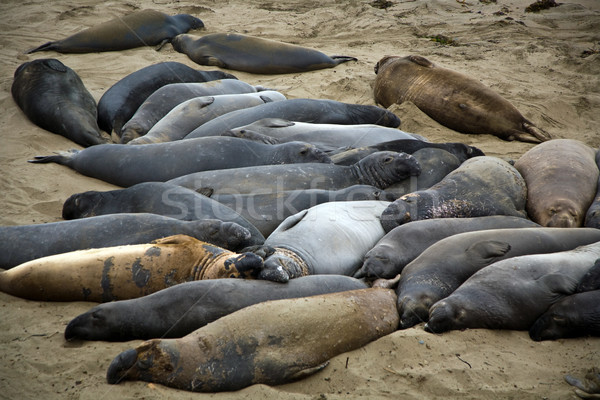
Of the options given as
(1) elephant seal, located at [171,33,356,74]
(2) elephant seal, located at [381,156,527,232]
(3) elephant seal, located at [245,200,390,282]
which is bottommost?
(3) elephant seal, located at [245,200,390,282]

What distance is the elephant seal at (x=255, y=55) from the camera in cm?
852

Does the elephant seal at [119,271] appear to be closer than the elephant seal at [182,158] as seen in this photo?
Yes

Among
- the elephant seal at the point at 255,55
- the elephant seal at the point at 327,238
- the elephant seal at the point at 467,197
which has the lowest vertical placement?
the elephant seal at the point at 327,238

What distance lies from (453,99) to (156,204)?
4.17 meters

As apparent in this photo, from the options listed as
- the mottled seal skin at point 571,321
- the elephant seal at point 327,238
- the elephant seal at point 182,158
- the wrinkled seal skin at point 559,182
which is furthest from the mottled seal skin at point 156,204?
the wrinkled seal skin at point 559,182

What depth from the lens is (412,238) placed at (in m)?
4.25

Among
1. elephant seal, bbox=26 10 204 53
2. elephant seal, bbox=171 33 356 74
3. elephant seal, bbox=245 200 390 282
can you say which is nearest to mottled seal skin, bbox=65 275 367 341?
elephant seal, bbox=245 200 390 282

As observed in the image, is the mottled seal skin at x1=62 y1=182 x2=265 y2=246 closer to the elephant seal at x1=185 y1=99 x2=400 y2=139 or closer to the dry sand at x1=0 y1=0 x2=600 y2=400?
the dry sand at x1=0 y1=0 x2=600 y2=400

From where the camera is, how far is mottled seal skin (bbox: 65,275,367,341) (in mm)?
3201

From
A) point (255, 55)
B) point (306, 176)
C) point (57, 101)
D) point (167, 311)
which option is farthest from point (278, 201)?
point (255, 55)

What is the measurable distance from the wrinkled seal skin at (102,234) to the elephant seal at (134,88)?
2.70m

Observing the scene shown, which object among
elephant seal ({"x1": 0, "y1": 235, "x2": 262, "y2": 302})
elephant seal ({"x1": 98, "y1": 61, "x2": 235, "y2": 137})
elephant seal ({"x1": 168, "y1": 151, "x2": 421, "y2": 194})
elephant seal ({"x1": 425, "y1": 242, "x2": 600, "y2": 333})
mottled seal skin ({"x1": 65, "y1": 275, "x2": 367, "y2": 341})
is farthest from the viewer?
elephant seal ({"x1": 98, "y1": 61, "x2": 235, "y2": 137})

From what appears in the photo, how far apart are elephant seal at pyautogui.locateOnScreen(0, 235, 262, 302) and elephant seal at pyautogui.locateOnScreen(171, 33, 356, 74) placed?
5285mm

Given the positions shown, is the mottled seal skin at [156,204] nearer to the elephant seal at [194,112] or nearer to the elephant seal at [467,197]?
the elephant seal at [467,197]
